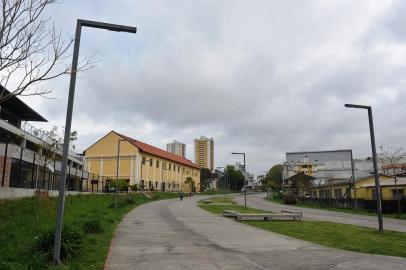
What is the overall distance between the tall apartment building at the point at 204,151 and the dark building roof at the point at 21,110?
5007 inches

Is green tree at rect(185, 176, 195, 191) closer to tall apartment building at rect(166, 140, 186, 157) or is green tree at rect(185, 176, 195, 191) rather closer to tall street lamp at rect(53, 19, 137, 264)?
tall apartment building at rect(166, 140, 186, 157)

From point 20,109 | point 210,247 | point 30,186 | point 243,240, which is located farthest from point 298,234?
point 20,109

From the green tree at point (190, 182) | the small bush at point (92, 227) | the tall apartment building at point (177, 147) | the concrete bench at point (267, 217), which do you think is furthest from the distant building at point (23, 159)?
the tall apartment building at point (177, 147)

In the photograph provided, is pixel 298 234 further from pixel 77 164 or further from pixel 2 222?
pixel 77 164

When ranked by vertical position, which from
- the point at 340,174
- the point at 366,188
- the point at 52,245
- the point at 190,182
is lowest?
the point at 52,245

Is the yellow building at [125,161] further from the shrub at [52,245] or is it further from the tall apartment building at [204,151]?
the tall apartment building at [204,151]

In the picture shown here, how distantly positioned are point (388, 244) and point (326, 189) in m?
49.7

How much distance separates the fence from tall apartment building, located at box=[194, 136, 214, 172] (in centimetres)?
11895

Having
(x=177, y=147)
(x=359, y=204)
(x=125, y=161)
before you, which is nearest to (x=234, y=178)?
(x=177, y=147)

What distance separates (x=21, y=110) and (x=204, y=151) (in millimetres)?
134644

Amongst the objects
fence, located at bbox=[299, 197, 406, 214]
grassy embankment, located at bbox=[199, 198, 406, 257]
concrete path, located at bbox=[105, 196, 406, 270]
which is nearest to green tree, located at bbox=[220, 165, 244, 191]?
fence, located at bbox=[299, 197, 406, 214]

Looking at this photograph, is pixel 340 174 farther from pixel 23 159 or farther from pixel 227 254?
pixel 227 254

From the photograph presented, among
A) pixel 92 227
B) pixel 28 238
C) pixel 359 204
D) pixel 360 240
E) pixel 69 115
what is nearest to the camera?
pixel 69 115

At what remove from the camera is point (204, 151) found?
579 ft
